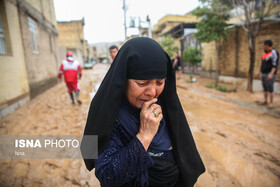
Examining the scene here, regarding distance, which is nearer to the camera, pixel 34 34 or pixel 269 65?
pixel 269 65

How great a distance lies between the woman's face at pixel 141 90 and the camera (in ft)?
3.18

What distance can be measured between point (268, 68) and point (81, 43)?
3439cm

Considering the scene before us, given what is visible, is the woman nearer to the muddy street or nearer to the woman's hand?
the woman's hand

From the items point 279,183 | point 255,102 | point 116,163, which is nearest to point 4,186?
point 116,163

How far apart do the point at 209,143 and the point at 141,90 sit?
→ 2657 mm

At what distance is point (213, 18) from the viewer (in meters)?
7.52

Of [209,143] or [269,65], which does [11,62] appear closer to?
[209,143]

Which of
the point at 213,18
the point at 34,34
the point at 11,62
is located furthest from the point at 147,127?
the point at 34,34

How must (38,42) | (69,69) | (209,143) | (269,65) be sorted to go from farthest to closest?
(38,42) → (69,69) → (269,65) → (209,143)

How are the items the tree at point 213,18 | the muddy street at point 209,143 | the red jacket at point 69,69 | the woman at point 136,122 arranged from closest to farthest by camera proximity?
1. the woman at point 136,122
2. the muddy street at point 209,143
3. the red jacket at point 69,69
4. the tree at point 213,18

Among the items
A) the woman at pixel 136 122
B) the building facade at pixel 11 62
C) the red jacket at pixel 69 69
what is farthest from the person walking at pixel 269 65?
the building facade at pixel 11 62

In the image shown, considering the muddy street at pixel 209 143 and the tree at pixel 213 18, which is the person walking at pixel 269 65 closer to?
the muddy street at pixel 209 143

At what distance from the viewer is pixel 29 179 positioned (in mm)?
2312

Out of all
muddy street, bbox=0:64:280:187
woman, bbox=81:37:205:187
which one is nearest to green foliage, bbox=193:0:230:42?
muddy street, bbox=0:64:280:187
